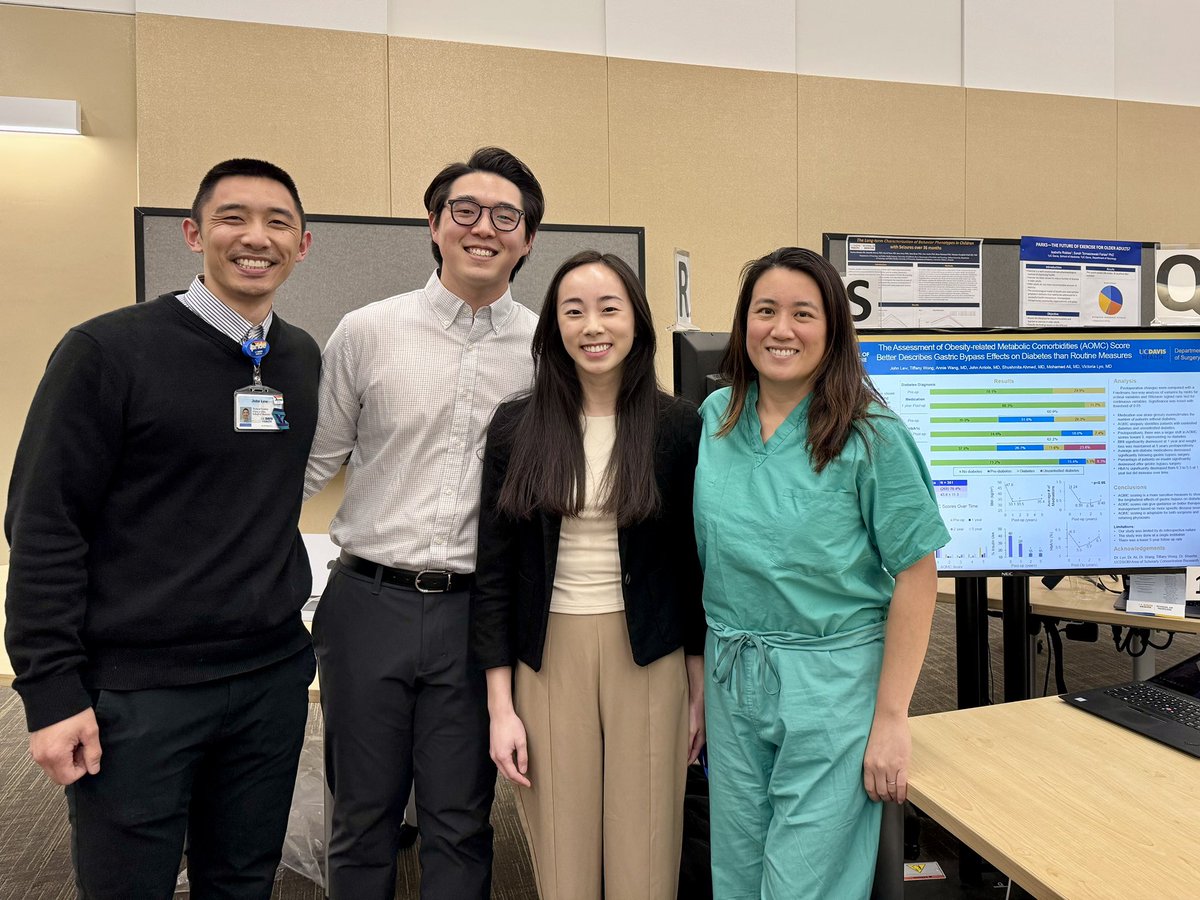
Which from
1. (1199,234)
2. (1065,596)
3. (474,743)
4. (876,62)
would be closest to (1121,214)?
(1199,234)

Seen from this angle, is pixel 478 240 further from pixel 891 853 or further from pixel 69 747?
pixel 891 853

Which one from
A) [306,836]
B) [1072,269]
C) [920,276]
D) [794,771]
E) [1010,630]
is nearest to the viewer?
[794,771]

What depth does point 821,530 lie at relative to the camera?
4.03 ft

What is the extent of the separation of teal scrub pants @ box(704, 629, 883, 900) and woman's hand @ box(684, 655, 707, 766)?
0.56 ft

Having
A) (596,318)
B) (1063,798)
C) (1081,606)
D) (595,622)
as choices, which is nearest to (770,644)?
(595,622)

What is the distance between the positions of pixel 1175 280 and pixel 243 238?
2614 millimetres

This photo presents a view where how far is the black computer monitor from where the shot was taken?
1.83 metres

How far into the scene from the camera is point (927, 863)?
A: 7.12 feet

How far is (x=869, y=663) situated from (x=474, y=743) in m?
0.77

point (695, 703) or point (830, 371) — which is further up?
point (830, 371)

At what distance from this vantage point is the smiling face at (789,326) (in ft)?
4.20

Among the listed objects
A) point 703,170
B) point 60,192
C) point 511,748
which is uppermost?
point 703,170

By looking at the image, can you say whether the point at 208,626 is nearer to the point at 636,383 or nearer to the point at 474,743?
the point at 474,743

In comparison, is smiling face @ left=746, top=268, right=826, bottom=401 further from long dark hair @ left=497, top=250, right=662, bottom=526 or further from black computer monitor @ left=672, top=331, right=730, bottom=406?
black computer monitor @ left=672, top=331, right=730, bottom=406
